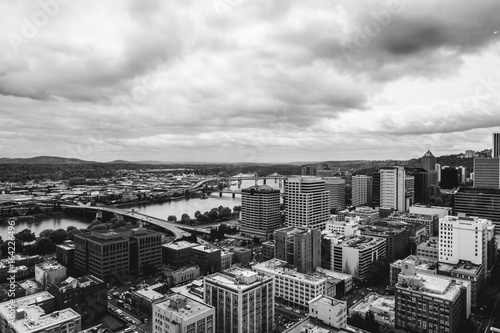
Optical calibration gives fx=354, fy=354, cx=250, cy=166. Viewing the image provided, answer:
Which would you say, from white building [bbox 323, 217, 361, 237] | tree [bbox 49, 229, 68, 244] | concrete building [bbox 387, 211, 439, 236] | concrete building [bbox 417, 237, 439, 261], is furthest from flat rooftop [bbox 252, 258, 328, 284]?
tree [bbox 49, 229, 68, 244]

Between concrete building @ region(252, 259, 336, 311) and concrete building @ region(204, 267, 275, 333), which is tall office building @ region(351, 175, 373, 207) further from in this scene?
concrete building @ region(204, 267, 275, 333)

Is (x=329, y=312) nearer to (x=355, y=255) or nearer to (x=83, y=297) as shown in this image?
(x=355, y=255)

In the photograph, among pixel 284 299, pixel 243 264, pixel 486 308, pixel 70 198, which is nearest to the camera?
pixel 486 308

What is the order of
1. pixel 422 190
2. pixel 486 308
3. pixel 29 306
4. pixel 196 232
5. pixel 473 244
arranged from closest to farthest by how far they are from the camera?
pixel 29 306 → pixel 486 308 → pixel 473 244 → pixel 196 232 → pixel 422 190

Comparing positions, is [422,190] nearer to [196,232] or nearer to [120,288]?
[196,232]

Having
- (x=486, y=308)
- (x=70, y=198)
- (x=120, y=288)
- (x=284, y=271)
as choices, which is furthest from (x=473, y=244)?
(x=70, y=198)

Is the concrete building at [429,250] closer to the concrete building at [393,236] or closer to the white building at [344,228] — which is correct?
the concrete building at [393,236]
